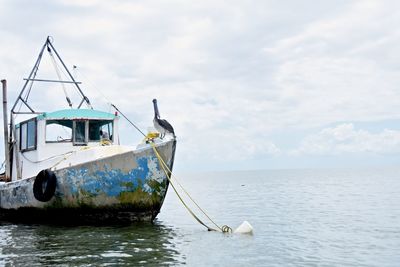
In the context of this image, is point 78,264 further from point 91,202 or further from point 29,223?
point 29,223

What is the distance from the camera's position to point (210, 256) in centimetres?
1138

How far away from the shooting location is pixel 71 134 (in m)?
16.0

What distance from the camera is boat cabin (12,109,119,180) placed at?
15734 millimetres

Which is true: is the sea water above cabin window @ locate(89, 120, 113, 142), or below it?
below

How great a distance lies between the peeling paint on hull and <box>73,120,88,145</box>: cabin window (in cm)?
196

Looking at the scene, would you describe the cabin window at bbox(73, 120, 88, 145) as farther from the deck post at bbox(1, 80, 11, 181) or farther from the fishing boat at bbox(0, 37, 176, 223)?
the deck post at bbox(1, 80, 11, 181)

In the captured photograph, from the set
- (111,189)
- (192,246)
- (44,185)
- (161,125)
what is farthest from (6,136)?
(192,246)

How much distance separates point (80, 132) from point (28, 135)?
2.03 metres

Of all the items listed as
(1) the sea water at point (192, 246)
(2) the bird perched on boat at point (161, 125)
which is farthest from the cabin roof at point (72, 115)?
(1) the sea water at point (192, 246)

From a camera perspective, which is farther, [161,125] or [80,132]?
[80,132]

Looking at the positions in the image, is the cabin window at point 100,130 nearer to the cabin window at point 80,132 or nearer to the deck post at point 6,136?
the cabin window at point 80,132

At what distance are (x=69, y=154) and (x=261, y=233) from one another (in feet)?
21.8

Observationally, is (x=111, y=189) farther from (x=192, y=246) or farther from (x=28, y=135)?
(x=28, y=135)

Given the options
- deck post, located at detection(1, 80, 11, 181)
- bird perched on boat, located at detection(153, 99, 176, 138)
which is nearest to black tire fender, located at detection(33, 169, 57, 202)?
bird perched on boat, located at detection(153, 99, 176, 138)
